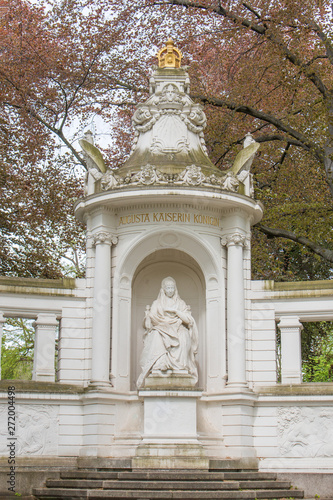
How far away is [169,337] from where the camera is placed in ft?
52.4

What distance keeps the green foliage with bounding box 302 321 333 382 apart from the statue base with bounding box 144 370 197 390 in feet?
35.2

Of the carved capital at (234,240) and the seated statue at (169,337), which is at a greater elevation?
the carved capital at (234,240)

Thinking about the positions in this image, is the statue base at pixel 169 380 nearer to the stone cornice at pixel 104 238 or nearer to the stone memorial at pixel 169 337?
the stone memorial at pixel 169 337

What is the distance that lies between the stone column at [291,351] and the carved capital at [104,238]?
3761 millimetres

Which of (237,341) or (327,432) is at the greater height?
(237,341)

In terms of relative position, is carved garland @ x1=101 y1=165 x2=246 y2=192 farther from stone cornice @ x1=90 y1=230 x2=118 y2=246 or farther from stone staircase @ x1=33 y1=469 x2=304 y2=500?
stone staircase @ x1=33 y1=469 x2=304 y2=500

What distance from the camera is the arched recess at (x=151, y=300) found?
16.1m

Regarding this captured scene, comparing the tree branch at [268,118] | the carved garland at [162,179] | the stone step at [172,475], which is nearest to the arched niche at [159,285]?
the carved garland at [162,179]

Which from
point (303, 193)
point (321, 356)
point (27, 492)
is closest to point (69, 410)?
point (27, 492)

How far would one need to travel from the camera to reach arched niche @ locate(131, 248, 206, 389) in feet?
55.9

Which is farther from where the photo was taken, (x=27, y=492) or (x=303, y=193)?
(x=303, y=193)

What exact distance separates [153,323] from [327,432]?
13.0 ft

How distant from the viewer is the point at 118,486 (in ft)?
42.8

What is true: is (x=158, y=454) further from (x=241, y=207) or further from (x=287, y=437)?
(x=241, y=207)
